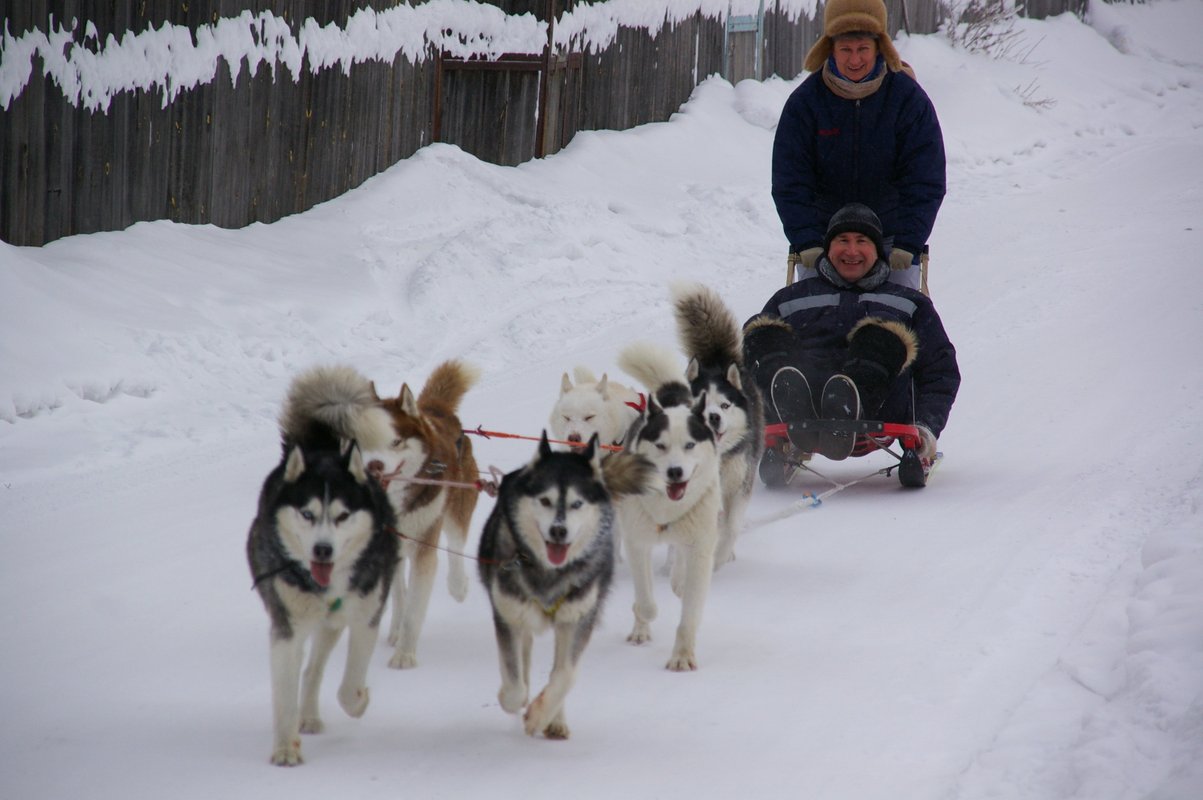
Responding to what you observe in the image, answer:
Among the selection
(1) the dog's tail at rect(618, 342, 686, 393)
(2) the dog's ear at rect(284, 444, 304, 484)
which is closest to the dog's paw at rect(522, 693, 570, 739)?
(2) the dog's ear at rect(284, 444, 304, 484)

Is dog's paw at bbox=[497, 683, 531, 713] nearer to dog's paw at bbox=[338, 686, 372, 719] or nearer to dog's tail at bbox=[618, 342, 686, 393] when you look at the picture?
dog's paw at bbox=[338, 686, 372, 719]

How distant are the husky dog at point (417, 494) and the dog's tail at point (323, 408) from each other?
0.87 ft

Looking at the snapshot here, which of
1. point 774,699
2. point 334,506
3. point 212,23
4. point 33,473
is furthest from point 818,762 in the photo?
point 212,23

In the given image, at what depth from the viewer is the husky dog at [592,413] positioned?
190 inches

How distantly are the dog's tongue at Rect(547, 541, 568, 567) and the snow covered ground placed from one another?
19.5 inches

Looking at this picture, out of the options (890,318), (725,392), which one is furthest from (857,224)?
(725,392)

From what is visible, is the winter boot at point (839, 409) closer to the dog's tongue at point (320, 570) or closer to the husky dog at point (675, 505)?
the husky dog at point (675, 505)

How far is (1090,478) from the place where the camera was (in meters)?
5.50

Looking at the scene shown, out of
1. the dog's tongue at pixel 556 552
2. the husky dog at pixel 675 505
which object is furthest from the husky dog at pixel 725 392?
the dog's tongue at pixel 556 552

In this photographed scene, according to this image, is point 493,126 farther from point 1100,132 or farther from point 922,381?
point 1100,132

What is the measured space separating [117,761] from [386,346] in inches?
175

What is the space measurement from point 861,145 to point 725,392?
1.90 m

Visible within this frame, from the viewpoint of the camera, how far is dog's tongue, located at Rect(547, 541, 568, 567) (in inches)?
127

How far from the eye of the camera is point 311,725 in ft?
10.7
